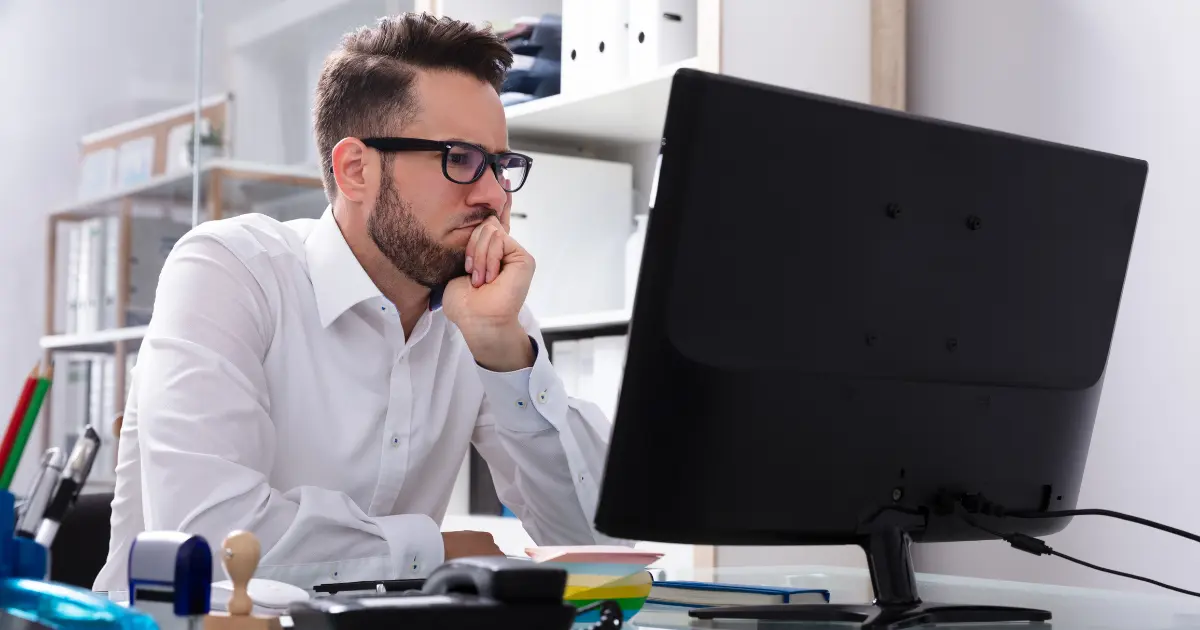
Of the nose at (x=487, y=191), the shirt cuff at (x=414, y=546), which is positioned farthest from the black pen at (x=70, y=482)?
the nose at (x=487, y=191)

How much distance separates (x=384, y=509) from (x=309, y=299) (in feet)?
0.97

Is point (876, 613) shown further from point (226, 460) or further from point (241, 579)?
point (226, 460)

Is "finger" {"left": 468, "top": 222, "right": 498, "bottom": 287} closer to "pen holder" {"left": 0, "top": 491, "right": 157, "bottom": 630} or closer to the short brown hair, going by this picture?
the short brown hair

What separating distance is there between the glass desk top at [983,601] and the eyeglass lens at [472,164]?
57cm

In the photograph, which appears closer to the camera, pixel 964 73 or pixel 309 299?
pixel 309 299

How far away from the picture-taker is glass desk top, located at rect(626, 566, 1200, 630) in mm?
977

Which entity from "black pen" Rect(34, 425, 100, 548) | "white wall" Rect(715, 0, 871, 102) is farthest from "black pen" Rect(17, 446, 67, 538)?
"white wall" Rect(715, 0, 871, 102)

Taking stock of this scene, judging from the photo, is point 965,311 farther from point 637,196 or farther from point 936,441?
point 637,196

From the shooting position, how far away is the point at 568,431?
1.63 meters

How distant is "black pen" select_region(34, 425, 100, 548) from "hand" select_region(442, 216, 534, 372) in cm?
95

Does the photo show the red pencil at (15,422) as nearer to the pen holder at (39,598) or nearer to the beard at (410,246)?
the pen holder at (39,598)

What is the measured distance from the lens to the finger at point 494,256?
65.7 inches

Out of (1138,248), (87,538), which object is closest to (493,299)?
(87,538)

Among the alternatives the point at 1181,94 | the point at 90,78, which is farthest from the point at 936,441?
the point at 90,78
